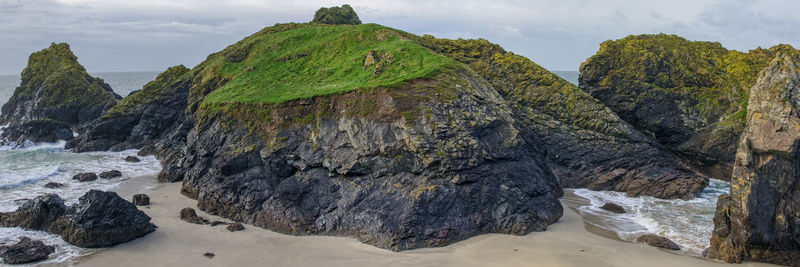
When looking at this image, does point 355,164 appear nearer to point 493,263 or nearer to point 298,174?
point 298,174

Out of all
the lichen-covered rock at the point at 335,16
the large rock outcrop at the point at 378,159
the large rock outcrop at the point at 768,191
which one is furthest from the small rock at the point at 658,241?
the lichen-covered rock at the point at 335,16

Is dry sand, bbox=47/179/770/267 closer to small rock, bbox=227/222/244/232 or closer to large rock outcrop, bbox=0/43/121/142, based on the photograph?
small rock, bbox=227/222/244/232

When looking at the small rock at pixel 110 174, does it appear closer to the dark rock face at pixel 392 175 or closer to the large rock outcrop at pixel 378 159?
the large rock outcrop at pixel 378 159

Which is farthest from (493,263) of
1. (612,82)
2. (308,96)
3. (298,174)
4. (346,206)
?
(612,82)

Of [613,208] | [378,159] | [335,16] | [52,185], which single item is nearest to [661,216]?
[613,208]

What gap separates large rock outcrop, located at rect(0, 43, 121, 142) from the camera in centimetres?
3894

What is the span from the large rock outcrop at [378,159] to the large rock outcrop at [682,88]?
7.38 meters

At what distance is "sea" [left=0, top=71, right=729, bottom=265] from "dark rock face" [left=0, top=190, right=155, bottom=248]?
1.12 feet

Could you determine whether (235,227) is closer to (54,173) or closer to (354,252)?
(354,252)

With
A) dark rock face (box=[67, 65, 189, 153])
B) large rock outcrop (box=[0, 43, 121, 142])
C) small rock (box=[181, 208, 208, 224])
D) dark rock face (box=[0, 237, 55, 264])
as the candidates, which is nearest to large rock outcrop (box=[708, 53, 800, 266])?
small rock (box=[181, 208, 208, 224])

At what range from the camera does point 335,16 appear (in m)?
41.1

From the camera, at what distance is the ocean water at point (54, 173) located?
Answer: 53.1ft

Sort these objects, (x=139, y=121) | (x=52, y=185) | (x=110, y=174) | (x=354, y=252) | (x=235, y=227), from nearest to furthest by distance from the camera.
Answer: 1. (x=354, y=252)
2. (x=235, y=227)
3. (x=52, y=185)
4. (x=110, y=174)
5. (x=139, y=121)

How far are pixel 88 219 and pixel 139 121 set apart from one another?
2120 cm
